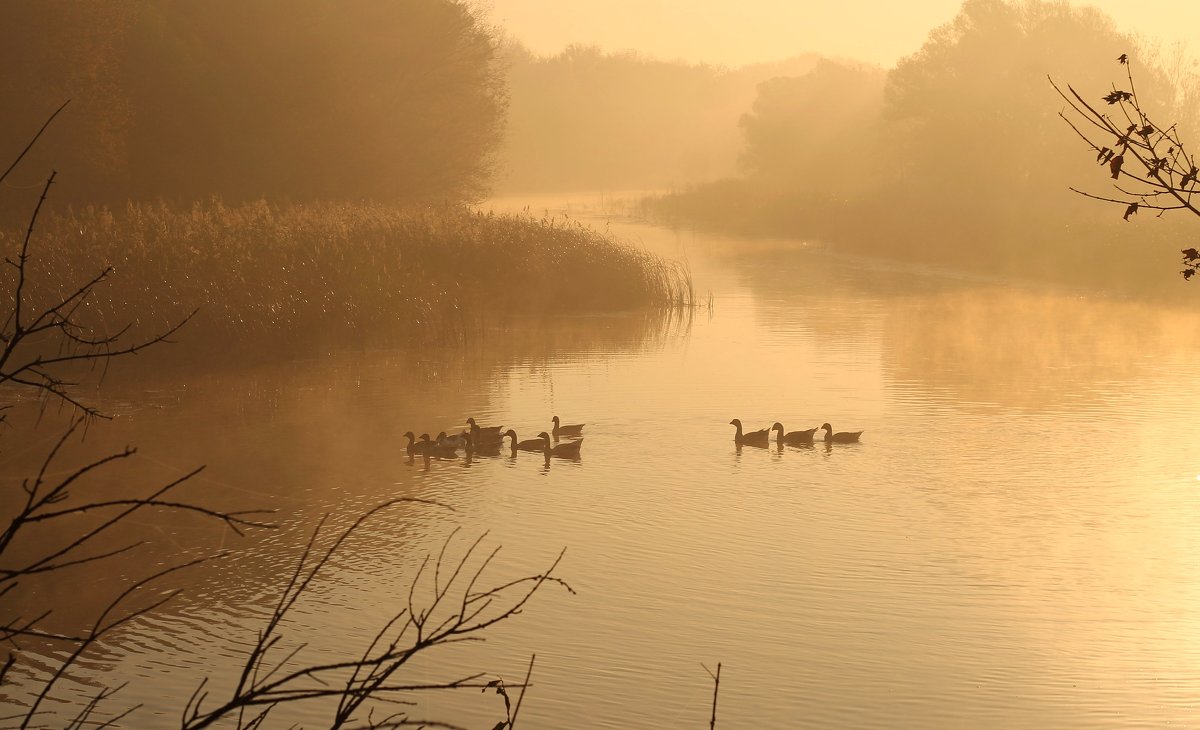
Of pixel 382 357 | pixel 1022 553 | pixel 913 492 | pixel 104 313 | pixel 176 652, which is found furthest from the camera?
pixel 382 357

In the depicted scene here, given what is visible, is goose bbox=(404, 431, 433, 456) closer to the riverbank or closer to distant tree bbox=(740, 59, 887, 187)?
the riverbank

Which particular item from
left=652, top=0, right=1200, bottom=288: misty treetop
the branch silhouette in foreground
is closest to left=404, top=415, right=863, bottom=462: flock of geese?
the branch silhouette in foreground

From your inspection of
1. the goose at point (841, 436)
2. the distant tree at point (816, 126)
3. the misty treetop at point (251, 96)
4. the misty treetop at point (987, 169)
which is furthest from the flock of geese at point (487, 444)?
the distant tree at point (816, 126)

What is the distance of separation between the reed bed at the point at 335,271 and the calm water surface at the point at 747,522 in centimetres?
106

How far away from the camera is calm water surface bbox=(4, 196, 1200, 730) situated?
8391mm

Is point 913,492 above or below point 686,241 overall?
below

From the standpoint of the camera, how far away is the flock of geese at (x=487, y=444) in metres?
15.1

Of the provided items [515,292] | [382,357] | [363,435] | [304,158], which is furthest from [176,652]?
[304,158]

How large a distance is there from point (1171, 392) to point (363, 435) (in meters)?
11.0

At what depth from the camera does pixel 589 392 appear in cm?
1939

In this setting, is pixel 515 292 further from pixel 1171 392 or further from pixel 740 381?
pixel 1171 392

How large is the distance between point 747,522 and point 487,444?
A: 445 cm

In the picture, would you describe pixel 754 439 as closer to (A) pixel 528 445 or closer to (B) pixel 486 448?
(A) pixel 528 445

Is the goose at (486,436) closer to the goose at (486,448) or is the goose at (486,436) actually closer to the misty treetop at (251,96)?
the goose at (486,448)
